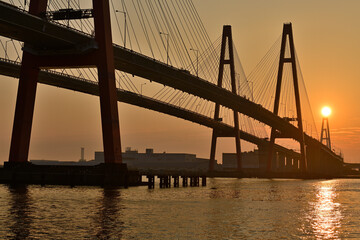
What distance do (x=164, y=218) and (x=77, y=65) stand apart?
77.5ft

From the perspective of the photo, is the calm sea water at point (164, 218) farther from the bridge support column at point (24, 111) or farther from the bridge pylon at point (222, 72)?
the bridge pylon at point (222, 72)

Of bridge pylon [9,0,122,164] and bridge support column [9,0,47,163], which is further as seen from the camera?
bridge support column [9,0,47,163]

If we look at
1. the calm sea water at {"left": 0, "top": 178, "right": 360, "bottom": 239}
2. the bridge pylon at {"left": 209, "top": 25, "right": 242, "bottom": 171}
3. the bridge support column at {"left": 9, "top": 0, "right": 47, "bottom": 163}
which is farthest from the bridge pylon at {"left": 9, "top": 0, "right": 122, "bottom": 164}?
the bridge pylon at {"left": 209, "top": 25, "right": 242, "bottom": 171}

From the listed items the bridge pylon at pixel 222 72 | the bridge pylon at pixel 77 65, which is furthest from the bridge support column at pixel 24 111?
the bridge pylon at pixel 222 72

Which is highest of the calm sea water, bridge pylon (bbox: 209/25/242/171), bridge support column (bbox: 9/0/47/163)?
bridge pylon (bbox: 209/25/242/171)

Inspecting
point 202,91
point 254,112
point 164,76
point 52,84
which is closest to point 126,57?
point 164,76

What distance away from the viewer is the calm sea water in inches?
994

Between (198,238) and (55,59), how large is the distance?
102 feet

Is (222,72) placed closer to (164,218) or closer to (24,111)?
(24,111)

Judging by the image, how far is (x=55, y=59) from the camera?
170 feet

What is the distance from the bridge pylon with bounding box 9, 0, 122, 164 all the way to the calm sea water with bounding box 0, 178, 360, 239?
6.98 meters

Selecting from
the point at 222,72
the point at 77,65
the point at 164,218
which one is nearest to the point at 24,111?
the point at 77,65

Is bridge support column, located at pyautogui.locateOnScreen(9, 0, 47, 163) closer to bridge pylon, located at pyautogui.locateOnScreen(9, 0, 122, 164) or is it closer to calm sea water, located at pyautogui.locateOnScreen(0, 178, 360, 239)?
bridge pylon, located at pyautogui.locateOnScreen(9, 0, 122, 164)

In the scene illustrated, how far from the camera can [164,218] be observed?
30.6 meters
